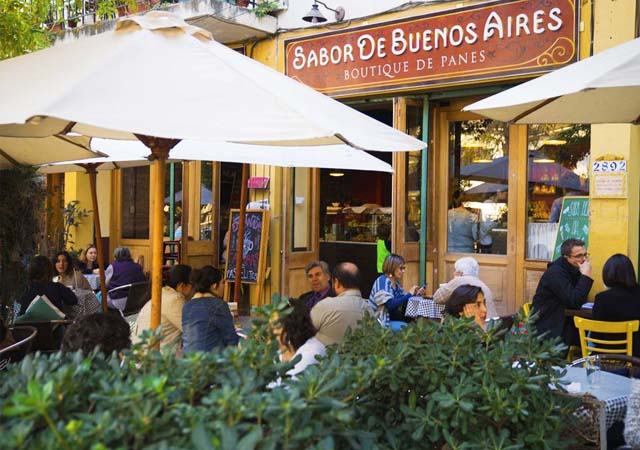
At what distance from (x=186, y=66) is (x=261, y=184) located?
6.75 metres

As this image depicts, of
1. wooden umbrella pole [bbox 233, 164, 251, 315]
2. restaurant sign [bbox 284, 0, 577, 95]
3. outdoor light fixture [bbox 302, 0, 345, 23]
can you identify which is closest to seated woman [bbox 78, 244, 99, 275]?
restaurant sign [bbox 284, 0, 577, 95]

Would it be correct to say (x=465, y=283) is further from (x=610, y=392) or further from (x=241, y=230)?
(x=610, y=392)

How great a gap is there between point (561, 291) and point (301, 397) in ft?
14.7

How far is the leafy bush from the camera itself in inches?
75.9

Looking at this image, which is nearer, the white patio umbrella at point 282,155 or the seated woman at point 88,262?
the white patio umbrella at point 282,155

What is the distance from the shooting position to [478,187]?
882 cm

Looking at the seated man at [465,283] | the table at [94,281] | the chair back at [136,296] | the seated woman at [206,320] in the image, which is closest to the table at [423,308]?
the seated man at [465,283]

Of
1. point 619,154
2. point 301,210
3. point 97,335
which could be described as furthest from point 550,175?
point 97,335

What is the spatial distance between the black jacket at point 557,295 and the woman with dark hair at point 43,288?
4351 mm

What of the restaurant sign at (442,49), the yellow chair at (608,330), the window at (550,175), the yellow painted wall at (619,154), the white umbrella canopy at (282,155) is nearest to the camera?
the yellow chair at (608,330)

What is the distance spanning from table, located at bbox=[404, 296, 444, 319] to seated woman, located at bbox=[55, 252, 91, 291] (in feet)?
11.9

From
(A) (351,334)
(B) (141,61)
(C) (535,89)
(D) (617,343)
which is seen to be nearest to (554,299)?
(D) (617,343)

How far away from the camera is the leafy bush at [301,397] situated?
6.32 ft

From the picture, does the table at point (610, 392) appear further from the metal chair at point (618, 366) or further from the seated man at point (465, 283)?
the seated man at point (465, 283)
